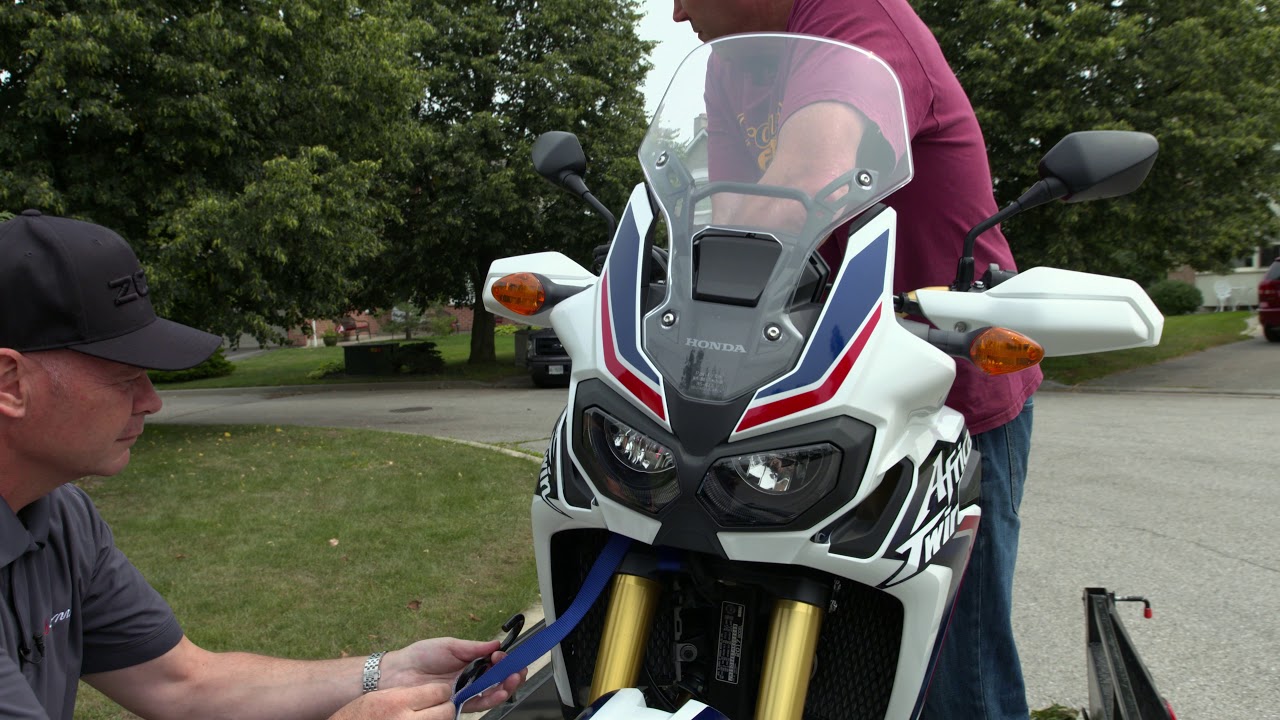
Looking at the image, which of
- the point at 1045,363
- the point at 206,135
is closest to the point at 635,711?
the point at 206,135

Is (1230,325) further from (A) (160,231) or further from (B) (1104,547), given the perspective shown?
(A) (160,231)

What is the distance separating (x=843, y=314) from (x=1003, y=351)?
30 cm

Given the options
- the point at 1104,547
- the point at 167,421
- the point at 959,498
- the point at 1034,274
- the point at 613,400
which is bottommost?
the point at 167,421

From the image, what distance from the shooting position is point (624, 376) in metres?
1.42

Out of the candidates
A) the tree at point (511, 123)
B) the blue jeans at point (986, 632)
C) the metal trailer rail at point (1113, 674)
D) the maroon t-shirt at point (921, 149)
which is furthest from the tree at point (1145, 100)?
the blue jeans at point (986, 632)

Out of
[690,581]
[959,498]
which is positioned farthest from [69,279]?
[959,498]

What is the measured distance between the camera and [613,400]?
143cm

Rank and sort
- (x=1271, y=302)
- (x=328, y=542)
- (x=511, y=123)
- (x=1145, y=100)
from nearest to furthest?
1. (x=328, y=542)
2. (x=1145, y=100)
3. (x=1271, y=302)
4. (x=511, y=123)

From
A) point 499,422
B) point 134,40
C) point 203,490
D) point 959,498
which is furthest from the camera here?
point 499,422

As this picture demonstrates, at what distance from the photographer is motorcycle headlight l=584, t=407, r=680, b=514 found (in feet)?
4.47

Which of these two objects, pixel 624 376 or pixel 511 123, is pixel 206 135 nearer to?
pixel 624 376

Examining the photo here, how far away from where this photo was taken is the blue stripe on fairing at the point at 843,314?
1.32 metres

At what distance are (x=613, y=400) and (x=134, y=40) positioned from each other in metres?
9.55

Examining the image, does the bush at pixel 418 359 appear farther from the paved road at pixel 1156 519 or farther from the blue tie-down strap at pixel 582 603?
the blue tie-down strap at pixel 582 603
